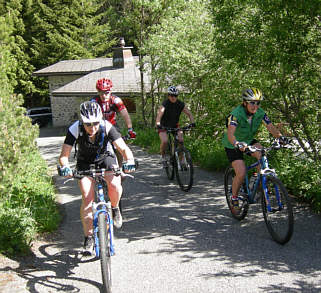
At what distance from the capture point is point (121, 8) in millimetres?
20719

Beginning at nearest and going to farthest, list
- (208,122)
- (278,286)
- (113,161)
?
(278,286)
(113,161)
(208,122)

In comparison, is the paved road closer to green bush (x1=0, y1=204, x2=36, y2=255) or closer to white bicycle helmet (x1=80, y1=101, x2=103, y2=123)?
green bush (x1=0, y1=204, x2=36, y2=255)

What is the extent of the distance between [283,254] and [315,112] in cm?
313

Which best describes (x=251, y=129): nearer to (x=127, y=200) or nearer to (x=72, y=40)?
(x=127, y=200)

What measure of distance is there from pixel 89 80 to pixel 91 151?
25455mm

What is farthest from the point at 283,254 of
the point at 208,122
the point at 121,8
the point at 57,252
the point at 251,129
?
the point at 121,8

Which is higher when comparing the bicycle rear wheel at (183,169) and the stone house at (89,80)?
the stone house at (89,80)

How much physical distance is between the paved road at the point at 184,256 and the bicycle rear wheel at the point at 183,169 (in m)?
0.70

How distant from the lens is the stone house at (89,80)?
25.5m

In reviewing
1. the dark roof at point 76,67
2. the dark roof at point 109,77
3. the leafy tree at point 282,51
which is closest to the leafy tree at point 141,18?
the dark roof at point 109,77

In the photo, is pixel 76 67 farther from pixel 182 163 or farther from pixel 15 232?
pixel 15 232

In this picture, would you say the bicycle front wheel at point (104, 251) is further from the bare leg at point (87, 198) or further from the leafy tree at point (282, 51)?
the leafy tree at point (282, 51)

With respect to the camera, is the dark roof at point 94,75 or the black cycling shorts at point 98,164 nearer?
the black cycling shorts at point 98,164

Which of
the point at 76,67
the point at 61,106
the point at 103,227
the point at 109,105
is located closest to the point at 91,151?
the point at 103,227
